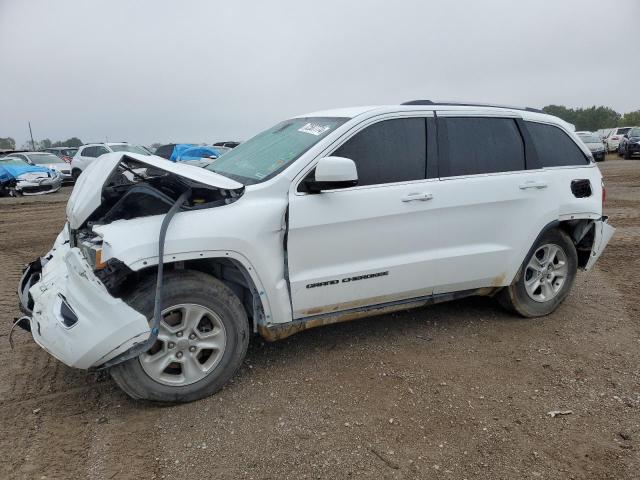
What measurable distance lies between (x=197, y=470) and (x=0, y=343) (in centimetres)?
243

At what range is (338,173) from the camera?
10.4ft

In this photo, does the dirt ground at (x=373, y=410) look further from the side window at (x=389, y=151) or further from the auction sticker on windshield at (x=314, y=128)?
the auction sticker on windshield at (x=314, y=128)

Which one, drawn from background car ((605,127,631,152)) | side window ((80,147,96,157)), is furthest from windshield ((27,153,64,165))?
background car ((605,127,631,152))

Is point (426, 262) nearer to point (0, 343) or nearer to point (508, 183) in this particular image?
point (508, 183)

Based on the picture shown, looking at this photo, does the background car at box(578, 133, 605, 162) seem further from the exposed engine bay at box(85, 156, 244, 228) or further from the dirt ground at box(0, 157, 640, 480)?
the exposed engine bay at box(85, 156, 244, 228)

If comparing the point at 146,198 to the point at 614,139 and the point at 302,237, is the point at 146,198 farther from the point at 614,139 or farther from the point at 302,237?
the point at 614,139

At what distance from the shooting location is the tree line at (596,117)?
6550 cm

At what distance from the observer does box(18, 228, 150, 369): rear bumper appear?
2832 millimetres

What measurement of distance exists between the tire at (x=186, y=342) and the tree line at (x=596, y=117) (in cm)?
7032

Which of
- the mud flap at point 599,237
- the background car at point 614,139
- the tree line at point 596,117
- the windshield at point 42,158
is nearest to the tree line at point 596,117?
the tree line at point 596,117

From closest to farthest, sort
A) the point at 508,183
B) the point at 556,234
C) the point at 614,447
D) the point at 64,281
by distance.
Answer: the point at 614,447 → the point at 64,281 → the point at 508,183 → the point at 556,234

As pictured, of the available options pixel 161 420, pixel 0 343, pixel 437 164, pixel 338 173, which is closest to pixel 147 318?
pixel 161 420

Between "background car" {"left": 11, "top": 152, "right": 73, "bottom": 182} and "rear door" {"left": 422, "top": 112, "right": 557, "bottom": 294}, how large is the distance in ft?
60.9

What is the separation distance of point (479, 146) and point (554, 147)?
89cm
